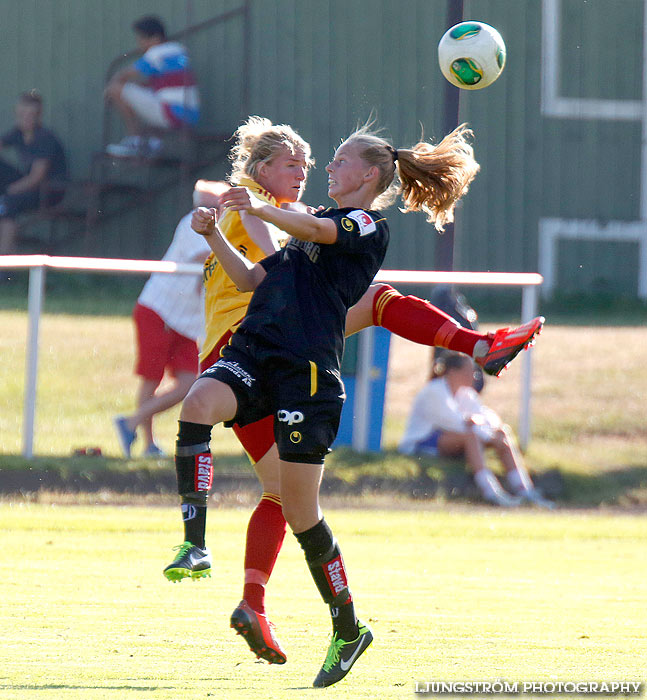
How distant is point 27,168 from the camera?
17922mm

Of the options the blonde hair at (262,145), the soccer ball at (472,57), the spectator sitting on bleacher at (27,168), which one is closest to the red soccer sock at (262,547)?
the blonde hair at (262,145)

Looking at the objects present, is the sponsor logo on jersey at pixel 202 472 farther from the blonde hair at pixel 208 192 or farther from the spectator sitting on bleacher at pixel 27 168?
the spectator sitting on bleacher at pixel 27 168

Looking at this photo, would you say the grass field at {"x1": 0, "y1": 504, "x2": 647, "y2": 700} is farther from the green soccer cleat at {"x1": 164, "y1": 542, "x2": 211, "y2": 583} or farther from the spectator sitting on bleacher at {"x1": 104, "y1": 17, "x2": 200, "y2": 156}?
the spectator sitting on bleacher at {"x1": 104, "y1": 17, "x2": 200, "y2": 156}

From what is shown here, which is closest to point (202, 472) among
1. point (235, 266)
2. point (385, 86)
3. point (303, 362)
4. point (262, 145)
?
point (303, 362)

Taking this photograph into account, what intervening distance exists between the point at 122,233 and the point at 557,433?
8.15 meters

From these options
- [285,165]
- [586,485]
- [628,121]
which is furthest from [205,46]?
[285,165]

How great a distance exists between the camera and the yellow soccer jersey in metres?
5.34

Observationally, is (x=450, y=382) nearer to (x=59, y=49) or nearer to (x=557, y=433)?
(x=557, y=433)

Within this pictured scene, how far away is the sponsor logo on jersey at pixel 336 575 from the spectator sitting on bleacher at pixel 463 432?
6359 millimetres

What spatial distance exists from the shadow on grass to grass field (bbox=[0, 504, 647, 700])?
80cm

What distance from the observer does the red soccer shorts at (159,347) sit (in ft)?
35.0

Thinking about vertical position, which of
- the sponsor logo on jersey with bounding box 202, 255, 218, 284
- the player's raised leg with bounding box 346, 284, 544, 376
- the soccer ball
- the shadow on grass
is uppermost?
the soccer ball

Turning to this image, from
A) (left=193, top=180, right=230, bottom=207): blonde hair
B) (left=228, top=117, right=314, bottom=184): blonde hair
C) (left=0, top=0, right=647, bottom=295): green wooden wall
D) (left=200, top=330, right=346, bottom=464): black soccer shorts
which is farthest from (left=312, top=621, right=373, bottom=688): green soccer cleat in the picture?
(left=0, top=0, right=647, bottom=295): green wooden wall

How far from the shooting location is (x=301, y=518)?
181 inches
